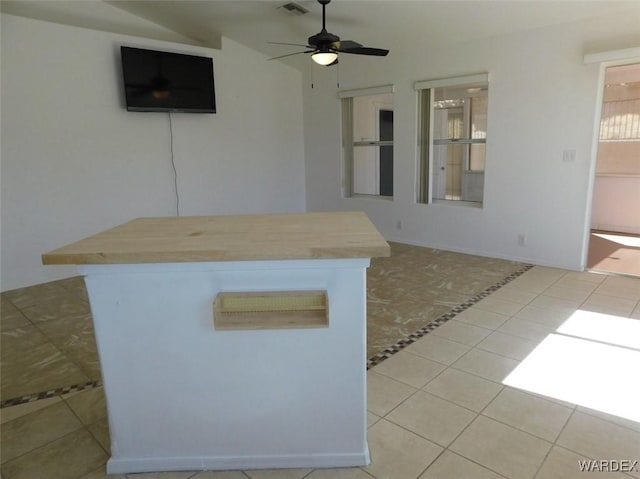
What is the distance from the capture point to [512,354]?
8.25 feet

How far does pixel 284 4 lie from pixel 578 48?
2.77 m

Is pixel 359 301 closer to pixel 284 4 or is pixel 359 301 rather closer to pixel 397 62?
pixel 284 4

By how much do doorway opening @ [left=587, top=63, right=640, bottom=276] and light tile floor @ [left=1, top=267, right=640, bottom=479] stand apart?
12.1 ft

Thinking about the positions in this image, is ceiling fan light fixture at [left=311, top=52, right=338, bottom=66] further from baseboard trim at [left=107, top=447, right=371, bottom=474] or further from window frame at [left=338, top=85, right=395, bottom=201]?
baseboard trim at [left=107, top=447, right=371, bottom=474]

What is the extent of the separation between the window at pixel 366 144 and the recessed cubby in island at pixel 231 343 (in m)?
4.37

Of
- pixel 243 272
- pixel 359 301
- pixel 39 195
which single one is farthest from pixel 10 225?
pixel 359 301

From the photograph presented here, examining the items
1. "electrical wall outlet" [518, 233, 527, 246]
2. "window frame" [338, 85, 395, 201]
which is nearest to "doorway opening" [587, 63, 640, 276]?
"electrical wall outlet" [518, 233, 527, 246]

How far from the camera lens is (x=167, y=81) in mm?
4609

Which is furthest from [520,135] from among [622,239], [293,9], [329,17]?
[293,9]

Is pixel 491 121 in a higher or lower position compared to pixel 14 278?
higher

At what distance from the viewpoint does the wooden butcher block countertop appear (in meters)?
1.38

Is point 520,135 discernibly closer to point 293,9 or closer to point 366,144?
point 366,144

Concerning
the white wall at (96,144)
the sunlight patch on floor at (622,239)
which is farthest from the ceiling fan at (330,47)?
the sunlight patch on floor at (622,239)

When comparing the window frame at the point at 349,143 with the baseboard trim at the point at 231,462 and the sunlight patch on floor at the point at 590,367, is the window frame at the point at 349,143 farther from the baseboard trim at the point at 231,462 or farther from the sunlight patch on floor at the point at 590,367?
the baseboard trim at the point at 231,462
